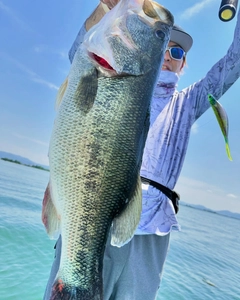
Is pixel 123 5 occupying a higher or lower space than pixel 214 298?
higher

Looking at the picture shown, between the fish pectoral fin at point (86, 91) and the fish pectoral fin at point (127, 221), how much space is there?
0.51m

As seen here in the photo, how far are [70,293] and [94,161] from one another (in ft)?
2.10

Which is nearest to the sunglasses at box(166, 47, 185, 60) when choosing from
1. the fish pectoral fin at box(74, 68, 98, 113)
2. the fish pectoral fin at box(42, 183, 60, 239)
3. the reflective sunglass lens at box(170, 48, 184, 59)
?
the reflective sunglass lens at box(170, 48, 184, 59)

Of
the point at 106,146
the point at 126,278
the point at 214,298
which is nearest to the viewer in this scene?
the point at 106,146

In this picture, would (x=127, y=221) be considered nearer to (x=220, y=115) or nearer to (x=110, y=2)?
(x=220, y=115)

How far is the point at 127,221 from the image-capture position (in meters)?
1.55

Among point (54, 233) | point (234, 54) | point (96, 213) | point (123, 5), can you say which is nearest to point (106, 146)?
point (96, 213)

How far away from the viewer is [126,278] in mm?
2043

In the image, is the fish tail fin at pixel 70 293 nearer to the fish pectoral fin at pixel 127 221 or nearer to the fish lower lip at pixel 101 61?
the fish pectoral fin at pixel 127 221

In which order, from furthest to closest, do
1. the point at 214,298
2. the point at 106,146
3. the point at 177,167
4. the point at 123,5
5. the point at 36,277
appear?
the point at 214,298 < the point at 36,277 < the point at 177,167 < the point at 123,5 < the point at 106,146

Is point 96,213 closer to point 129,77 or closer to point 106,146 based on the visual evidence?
point 106,146

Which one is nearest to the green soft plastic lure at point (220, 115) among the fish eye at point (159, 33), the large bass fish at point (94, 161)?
the fish eye at point (159, 33)

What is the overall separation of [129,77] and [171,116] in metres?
0.83

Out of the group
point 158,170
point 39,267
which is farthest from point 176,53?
point 39,267
